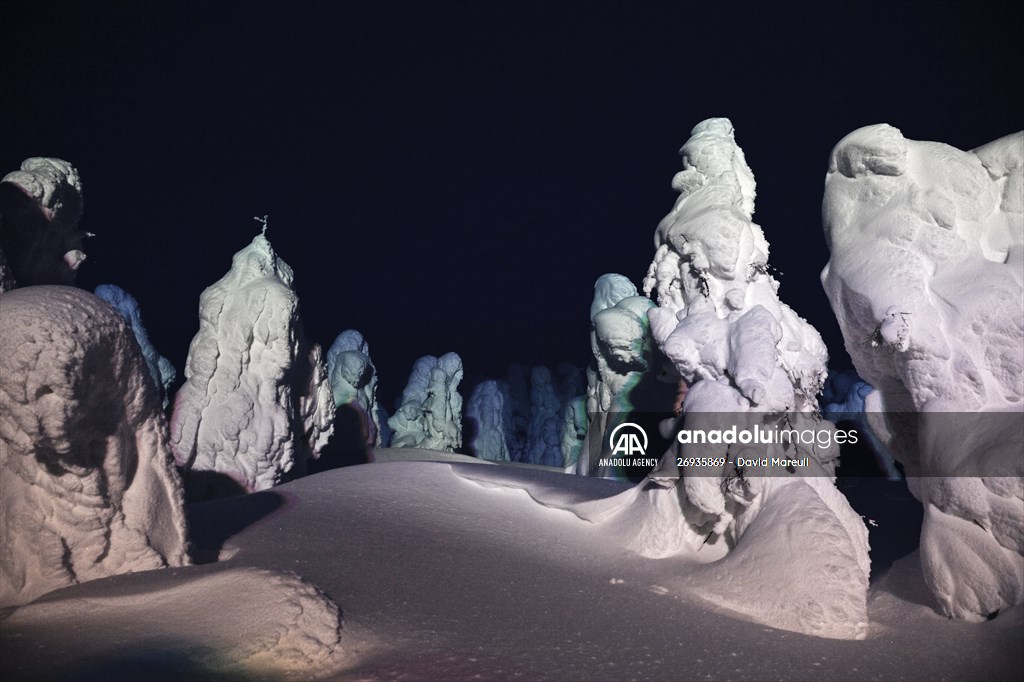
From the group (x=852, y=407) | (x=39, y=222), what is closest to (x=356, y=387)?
(x=39, y=222)

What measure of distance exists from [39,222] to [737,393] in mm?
4836

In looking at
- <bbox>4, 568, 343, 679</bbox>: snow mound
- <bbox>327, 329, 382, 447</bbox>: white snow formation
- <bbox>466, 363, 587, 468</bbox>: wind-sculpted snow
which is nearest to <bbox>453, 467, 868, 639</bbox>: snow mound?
<bbox>4, 568, 343, 679</bbox>: snow mound

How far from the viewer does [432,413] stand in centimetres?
1229

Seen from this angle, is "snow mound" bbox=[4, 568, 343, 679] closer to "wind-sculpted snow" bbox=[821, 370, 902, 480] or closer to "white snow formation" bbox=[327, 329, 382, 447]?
"wind-sculpted snow" bbox=[821, 370, 902, 480]

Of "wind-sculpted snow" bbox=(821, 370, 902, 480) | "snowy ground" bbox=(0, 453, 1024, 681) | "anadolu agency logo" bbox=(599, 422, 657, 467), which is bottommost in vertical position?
"snowy ground" bbox=(0, 453, 1024, 681)

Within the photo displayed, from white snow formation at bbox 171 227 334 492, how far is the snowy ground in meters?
2.89

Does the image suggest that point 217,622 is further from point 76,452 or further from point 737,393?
point 737,393

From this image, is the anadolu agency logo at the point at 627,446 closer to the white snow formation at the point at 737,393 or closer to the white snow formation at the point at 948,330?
the white snow formation at the point at 737,393

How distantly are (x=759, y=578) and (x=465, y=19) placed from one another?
844 inches

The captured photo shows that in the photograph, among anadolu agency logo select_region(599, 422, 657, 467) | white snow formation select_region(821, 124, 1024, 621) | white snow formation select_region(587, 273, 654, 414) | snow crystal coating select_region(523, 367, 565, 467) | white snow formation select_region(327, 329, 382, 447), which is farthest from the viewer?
snow crystal coating select_region(523, 367, 565, 467)

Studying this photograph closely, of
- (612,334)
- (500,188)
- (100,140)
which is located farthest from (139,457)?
(500,188)

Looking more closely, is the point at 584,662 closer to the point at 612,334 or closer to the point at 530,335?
the point at 612,334

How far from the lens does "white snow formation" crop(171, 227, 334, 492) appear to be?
22.0 feet

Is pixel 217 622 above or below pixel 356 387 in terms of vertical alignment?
below
